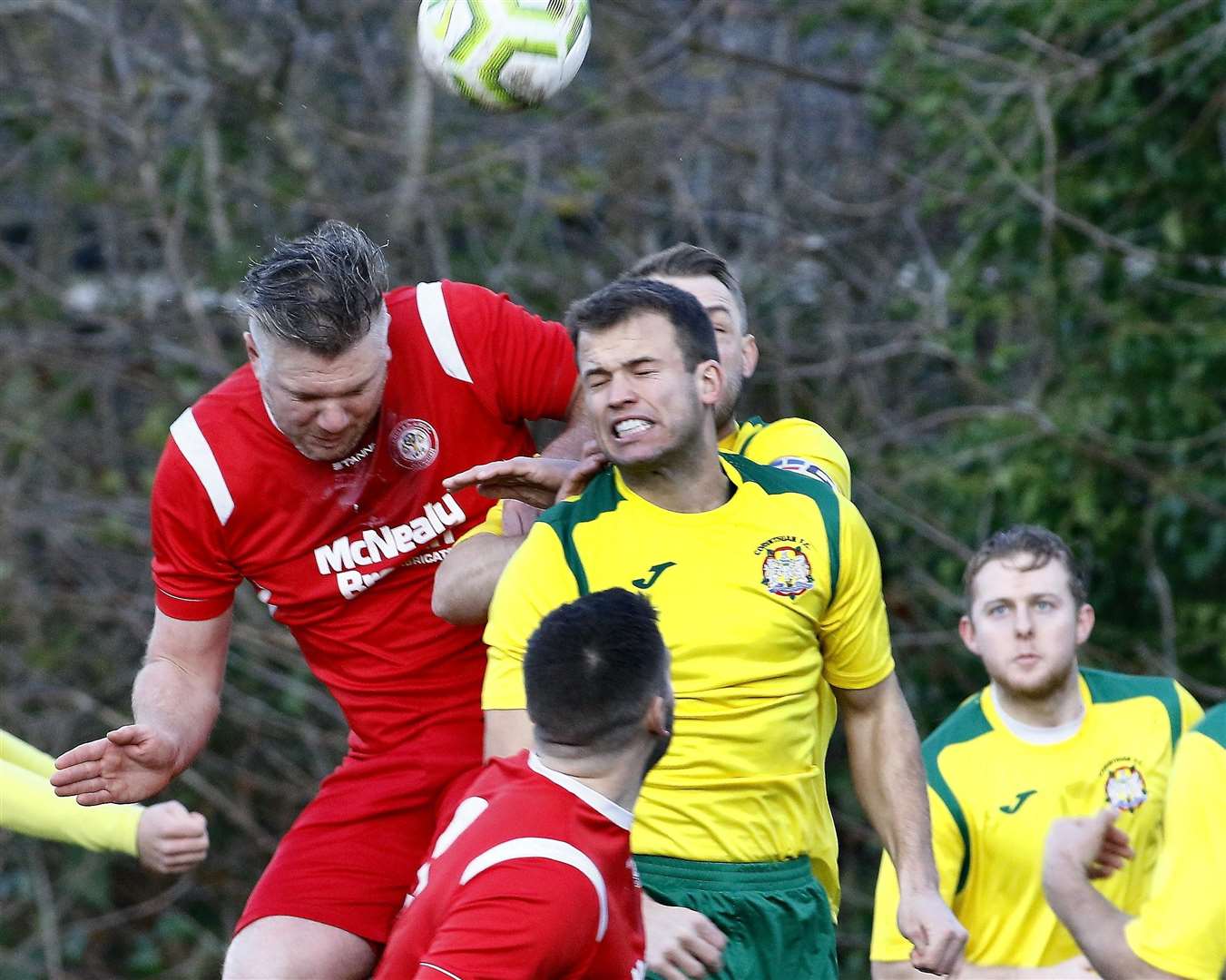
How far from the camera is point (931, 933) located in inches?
129

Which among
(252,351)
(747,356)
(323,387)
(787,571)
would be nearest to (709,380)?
(787,571)

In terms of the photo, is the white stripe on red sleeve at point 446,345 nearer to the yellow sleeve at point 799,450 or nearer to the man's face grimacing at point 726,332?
the man's face grimacing at point 726,332

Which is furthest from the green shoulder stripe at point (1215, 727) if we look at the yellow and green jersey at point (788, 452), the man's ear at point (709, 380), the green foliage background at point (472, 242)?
the green foliage background at point (472, 242)

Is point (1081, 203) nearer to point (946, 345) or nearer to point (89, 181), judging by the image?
point (946, 345)

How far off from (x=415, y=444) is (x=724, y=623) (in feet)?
2.79

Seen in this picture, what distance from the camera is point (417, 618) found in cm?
374

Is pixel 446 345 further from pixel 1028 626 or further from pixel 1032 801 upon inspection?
pixel 1032 801

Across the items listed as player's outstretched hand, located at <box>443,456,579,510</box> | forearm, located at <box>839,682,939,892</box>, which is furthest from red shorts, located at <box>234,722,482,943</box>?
forearm, located at <box>839,682,939,892</box>

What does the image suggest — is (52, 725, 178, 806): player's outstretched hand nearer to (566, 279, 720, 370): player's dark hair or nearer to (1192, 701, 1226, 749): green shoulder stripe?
(566, 279, 720, 370): player's dark hair

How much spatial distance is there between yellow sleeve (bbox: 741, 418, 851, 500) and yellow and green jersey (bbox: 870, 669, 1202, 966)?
1265mm

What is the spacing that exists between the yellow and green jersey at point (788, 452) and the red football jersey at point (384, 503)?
120 mm

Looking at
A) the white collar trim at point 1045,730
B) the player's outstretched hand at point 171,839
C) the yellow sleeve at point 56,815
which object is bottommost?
the yellow sleeve at point 56,815

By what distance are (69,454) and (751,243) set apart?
3.70 meters

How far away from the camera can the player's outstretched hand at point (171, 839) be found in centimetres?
400
